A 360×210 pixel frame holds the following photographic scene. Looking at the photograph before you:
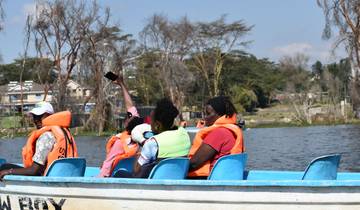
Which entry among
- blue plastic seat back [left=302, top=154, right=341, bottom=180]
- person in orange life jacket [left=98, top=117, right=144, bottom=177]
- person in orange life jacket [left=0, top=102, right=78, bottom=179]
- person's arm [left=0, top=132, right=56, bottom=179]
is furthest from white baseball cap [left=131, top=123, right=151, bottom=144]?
blue plastic seat back [left=302, top=154, right=341, bottom=180]

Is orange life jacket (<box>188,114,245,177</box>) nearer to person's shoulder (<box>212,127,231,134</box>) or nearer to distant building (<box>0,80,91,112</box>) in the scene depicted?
person's shoulder (<box>212,127,231,134</box>)

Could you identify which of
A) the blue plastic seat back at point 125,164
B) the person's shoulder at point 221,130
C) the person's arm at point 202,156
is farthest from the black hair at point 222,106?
the blue plastic seat back at point 125,164

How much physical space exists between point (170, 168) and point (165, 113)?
0.56m

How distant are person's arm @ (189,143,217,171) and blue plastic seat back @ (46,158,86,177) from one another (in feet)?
4.86

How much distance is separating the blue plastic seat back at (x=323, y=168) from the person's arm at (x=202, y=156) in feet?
3.24

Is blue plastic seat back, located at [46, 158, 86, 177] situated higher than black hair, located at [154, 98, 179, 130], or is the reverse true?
black hair, located at [154, 98, 179, 130]

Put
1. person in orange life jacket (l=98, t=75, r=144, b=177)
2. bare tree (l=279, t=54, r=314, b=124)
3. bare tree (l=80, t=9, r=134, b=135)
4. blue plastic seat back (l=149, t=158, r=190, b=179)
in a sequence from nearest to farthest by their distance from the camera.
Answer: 1. blue plastic seat back (l=149, t=158, r=190, b=179)
2. person in orange life jacket (l=98, t=75, r=144, b=177)
3. bare tree (l=80, t=9, r=134, b=135)
4. bare tree (l=279, t=54, r=314, b=124)

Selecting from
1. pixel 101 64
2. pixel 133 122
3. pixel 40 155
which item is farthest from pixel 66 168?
pixel 101 64

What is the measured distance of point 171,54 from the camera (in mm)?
57750

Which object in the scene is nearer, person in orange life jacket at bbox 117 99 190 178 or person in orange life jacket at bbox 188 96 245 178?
person in orange life jacket at bbox 188 96 245 178

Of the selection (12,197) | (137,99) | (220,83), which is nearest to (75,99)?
(137,99)

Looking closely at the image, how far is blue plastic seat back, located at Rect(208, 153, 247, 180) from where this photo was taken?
6.54 meters

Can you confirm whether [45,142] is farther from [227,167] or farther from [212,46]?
[212,46]

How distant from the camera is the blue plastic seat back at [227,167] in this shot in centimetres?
654
